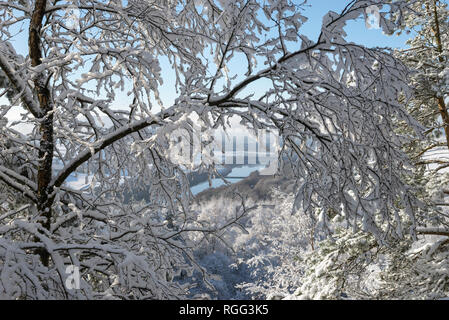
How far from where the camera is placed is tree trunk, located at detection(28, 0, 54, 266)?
3.05 m

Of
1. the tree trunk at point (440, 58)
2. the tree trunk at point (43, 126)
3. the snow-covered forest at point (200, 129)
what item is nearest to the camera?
the snow-covered forest at point (200, 129)

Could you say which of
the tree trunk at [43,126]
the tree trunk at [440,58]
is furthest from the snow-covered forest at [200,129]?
the tree trunk at [440,58]

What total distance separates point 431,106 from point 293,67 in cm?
657

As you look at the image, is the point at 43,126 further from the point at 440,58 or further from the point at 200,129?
the point at 440,58

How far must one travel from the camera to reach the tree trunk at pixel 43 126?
3047 mm

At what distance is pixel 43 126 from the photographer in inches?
122

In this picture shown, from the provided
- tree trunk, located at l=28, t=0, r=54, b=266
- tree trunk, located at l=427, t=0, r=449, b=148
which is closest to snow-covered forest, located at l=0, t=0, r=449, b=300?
tree trunk, located at l=28, t=0, r=54, b=266

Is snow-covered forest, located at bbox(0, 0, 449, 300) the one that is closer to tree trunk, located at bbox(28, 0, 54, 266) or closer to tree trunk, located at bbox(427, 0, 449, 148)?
tree trunk, located at bbox(28, 0, 54, 266)

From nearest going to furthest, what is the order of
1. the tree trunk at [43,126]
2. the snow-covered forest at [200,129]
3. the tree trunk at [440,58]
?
1. the snow-covered forest at [200,129]
2. the tree trunk at [43,126]
3. the tree trunk at [440,58]

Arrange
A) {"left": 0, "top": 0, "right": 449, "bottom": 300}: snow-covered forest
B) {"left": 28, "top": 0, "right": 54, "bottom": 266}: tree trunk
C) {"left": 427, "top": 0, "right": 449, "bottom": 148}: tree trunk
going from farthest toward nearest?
1. {"left": 427, "top": 0, "right": 449, "bottom": 148}: tree trunk
2. {"left": 28, "top": 0, "right": 54, "bottom": 266}: tree trunk
3. {"left": 0, "top": 0, "right": 449, "bottom": 300}: snow-covered forest

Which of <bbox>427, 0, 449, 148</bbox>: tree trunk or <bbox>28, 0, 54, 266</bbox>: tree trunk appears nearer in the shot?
<bbox>28, 0, 54, 266</bbox>: tree trunk

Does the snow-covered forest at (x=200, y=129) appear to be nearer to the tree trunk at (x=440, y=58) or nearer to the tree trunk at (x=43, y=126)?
the tree trunk at (x=43, y=126)
